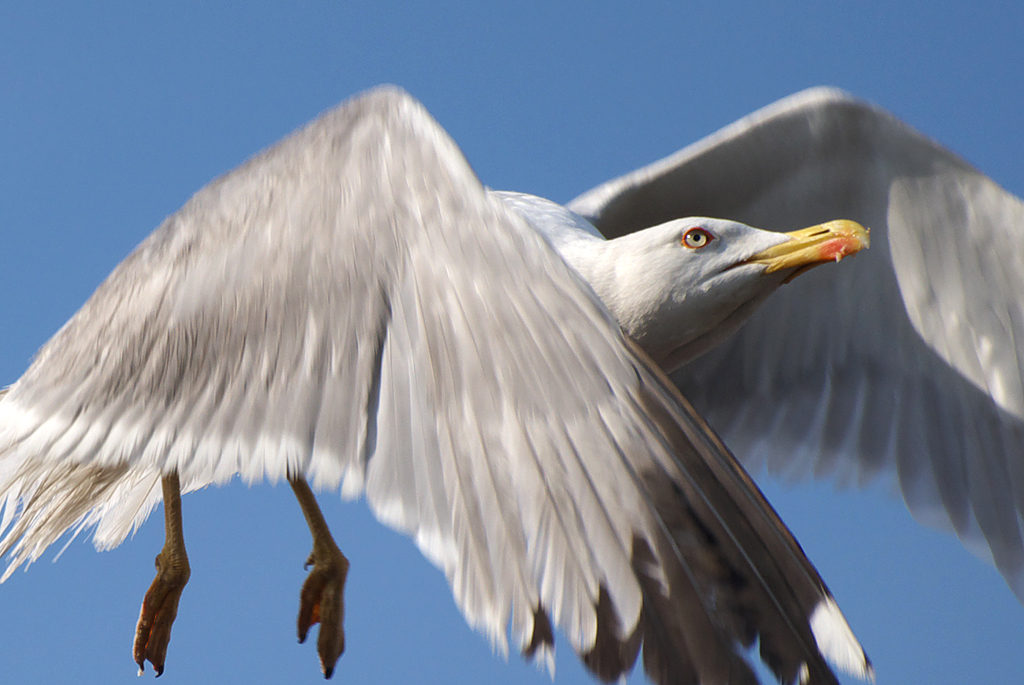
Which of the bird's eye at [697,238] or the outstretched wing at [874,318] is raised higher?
the bird's eye at [697,238]

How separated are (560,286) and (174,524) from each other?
207 centimetres

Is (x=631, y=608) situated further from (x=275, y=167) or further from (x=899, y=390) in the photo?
(x=899, y=390)

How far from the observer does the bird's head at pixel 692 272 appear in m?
3.20

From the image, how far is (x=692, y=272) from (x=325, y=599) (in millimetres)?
1470

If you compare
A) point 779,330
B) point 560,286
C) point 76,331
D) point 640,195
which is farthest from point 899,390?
point 76,331

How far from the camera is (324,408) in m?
2.21

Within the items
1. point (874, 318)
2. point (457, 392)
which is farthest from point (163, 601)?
point (874, 318)

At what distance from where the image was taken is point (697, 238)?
3256 millimetres

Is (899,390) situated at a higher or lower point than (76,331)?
lower

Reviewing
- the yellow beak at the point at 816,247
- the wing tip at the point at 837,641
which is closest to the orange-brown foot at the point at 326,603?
the yellow beak at the point at 816,247

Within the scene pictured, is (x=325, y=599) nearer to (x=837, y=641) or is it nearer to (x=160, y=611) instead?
(x=160, y=611)

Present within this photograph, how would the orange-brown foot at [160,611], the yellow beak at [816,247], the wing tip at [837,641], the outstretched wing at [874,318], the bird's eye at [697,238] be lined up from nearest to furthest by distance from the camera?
the wing tip at [837,641], the yellow beak at [816,247], the bird's eye at [697,238], the orange-brown foot at [160,611], the outstretched wing at [874,318]

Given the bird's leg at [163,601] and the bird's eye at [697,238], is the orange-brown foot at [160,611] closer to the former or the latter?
the bird's leg at [163,601]

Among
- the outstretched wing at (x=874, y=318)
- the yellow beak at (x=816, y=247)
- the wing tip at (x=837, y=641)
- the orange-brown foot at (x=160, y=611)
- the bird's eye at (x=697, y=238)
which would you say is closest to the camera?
the wing tip at (x=837, y=641)
